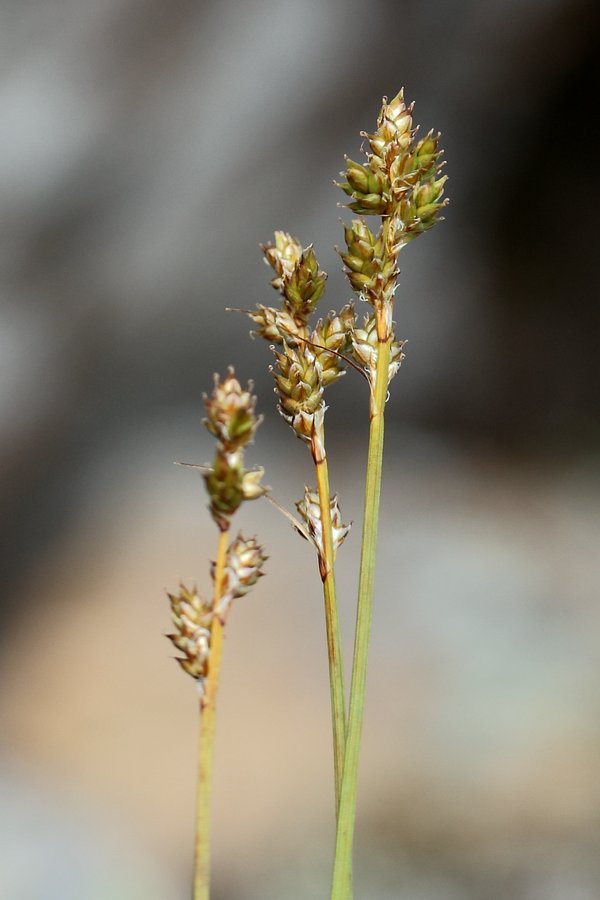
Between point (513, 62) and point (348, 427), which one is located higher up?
point (513, 62)

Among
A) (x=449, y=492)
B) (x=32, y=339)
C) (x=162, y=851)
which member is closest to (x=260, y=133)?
(x=32, y=339)

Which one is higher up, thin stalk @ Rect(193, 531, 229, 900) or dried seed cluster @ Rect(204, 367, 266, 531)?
dried seed cluster @ Rect(204, 367, 266, 531)

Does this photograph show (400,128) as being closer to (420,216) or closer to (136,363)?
(420,216)

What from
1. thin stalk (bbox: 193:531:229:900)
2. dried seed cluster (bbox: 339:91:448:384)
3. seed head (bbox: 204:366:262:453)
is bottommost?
thin stalk (bbox: 193:531:229:900)

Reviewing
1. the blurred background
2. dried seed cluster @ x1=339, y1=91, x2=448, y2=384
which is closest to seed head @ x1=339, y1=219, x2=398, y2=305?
dried seed cluster @ x1=339, y1=91, x2=448, y2=384

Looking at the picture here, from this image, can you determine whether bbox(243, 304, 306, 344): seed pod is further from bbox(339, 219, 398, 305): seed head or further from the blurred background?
the blurred background

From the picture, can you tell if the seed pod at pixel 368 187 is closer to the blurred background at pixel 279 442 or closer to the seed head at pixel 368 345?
the seed head at pixel 368 345
